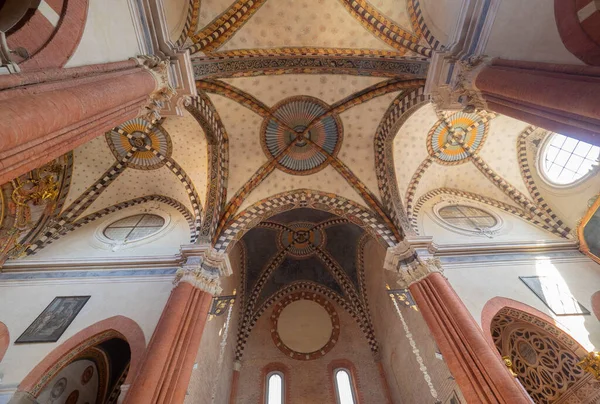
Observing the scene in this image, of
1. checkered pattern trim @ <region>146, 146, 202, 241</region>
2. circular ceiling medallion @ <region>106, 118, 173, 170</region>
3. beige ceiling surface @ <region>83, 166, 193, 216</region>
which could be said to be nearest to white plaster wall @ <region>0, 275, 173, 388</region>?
checkered pattern trim @ <region>146, 146, 202, 241</region>

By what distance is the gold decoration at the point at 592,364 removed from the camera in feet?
17.8

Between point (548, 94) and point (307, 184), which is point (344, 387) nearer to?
point (307, 184)

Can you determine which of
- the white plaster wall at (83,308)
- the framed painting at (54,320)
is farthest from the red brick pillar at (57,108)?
the framed painting at (54,320)

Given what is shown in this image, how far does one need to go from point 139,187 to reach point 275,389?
7621 millimetres

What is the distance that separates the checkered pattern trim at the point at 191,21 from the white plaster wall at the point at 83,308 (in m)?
5.34

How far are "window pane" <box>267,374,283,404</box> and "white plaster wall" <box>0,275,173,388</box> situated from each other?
491cm

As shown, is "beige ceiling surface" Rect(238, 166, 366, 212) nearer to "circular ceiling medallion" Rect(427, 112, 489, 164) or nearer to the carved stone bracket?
the carved stone bracket

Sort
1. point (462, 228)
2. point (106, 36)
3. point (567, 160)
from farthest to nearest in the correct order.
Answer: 1. point (462, 228)
2. point (567, 160)
3. point (106, 36)

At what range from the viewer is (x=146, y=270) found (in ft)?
24.0

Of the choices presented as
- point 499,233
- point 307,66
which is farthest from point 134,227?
point 499,233

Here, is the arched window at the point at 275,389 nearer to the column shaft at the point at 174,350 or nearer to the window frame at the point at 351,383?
the window frame at the point at 351,383

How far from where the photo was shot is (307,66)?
7363 mm

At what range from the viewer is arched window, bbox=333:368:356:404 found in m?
8.88

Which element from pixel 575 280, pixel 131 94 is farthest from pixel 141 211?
pixel 575 280
